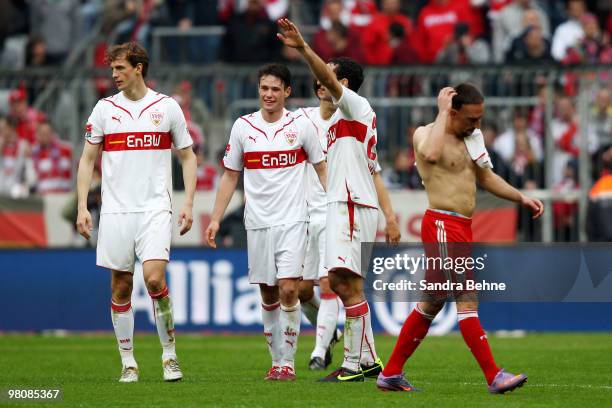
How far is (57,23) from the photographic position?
25875mm

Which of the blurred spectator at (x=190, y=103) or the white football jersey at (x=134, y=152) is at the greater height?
the blurred spectator at (x=190, y=103)

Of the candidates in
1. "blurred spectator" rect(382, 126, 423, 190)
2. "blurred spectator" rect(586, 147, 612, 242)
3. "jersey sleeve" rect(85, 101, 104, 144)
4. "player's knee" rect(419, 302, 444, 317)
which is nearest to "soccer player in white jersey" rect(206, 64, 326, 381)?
"jersey sleeve" rect(85, 101, 104, 144)

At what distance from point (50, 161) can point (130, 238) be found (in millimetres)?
9085

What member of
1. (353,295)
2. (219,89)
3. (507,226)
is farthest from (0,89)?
(353,295)

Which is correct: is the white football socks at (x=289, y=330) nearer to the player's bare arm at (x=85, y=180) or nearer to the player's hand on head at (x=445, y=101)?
the player's bare arm at (x=85, y=180)

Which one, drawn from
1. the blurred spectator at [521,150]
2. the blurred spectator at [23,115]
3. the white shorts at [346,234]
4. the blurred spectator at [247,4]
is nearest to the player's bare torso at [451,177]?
the white shorts at [346,234]

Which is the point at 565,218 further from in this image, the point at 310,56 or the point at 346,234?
the point at 310,56

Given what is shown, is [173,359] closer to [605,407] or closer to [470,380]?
[470,380]

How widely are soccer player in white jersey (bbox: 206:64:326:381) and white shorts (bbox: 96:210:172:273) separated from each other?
517 millimetres

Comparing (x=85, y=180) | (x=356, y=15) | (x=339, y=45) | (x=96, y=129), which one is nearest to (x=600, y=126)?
(x=339, y=45)

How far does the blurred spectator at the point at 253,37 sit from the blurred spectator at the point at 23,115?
3.73m

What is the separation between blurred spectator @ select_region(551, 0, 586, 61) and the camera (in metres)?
22.5

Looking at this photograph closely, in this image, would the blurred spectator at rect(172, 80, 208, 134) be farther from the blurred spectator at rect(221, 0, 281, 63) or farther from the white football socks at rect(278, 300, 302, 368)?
the white football socks at rect(278, 300, 302, 368)

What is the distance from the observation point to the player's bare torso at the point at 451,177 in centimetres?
1045
